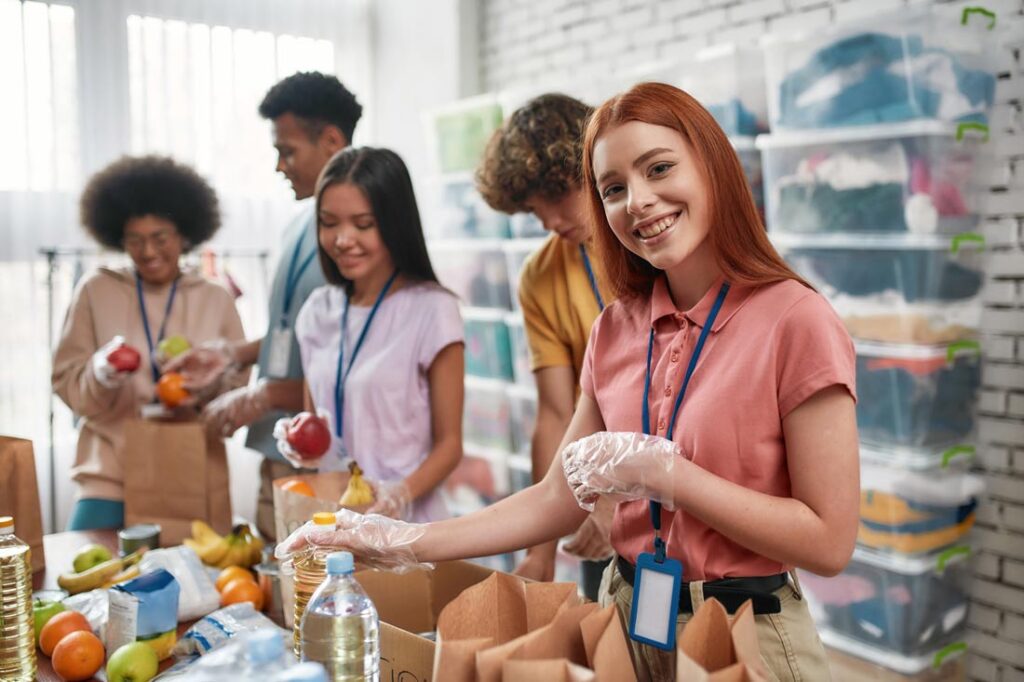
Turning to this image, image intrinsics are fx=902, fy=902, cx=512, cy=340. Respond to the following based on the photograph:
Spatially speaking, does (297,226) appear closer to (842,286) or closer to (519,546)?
(519,546)

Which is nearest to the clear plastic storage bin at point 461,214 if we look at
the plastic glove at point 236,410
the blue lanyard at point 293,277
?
the blue lanyard at point 293,277

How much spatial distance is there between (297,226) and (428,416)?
2.69 ft

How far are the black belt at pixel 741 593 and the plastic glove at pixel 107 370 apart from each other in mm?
1965

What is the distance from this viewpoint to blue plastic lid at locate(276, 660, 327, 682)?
2.62 ft

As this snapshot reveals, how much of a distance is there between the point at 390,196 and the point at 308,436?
0.58 meters

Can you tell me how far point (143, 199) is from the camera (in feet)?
10.0

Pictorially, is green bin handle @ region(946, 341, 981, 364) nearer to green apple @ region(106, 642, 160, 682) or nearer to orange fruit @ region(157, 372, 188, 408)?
orange fruit @ region(157, 372, 188, 408)

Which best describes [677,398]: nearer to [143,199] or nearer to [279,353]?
[279,353]

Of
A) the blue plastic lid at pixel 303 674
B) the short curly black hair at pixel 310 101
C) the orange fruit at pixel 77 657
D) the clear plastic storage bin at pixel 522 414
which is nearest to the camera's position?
the blue plastic lid at pixel 303 674

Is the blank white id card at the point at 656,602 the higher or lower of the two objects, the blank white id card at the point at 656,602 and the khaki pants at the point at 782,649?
the higher

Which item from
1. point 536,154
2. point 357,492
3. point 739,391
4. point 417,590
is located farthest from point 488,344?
point 739,391

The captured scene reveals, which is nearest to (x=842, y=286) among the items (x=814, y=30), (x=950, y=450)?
(x=950, y=450)

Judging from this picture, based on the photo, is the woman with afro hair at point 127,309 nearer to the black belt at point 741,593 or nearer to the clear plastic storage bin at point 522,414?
the clear plastic storage bin at point 522,414

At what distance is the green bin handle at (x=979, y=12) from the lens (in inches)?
108
